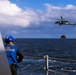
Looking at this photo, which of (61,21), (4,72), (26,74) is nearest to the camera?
(4,72)

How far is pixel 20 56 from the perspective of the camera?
6.09m

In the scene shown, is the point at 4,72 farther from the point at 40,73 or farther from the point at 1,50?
the point at 40,73

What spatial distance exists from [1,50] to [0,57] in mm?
89

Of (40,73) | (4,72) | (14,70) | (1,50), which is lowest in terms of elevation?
(40,73)

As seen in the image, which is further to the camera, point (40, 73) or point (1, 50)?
point (40, 73)

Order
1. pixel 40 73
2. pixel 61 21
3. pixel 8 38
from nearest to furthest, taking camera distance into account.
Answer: pixel 8 38
pixel 61 21
pixel 40 73

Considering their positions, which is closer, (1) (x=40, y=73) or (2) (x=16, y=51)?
(2) (x=16, y=51)

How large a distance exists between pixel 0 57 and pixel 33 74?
127 ft

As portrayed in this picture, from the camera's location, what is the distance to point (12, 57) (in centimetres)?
596

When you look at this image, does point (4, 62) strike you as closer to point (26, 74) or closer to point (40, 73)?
point (26, 74)

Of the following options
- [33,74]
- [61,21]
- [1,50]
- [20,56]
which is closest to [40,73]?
[33,74]

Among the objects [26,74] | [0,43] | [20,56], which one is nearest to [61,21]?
[26,74]

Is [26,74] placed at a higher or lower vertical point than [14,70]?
lower

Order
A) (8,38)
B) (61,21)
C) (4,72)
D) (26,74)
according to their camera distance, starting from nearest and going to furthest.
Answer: (4,72), (8,38), (61,21), (26,74)
